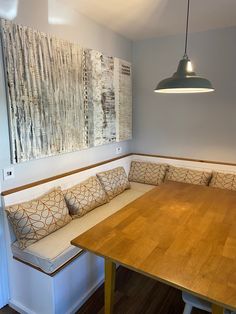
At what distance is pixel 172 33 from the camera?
305cm

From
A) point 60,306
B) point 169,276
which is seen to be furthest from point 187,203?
Result: point 60,306

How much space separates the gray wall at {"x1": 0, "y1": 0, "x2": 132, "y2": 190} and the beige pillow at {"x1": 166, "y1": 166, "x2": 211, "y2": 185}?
0.89 metres

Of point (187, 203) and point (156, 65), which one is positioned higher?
point (156, 65)

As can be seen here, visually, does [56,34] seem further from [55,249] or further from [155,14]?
[55,249]

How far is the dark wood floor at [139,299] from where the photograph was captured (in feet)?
6.18

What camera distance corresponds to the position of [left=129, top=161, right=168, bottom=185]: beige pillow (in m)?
3.28

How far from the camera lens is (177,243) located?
1418 millimetres

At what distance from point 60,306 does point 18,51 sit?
77.0 inches

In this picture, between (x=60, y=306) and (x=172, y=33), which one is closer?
(x=60, y=306)

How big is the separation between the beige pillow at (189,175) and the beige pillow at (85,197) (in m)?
1.05

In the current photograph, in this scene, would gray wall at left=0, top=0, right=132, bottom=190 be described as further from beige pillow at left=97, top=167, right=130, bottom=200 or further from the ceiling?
beige pillow at left=97, top=167, right=130, bottom=200

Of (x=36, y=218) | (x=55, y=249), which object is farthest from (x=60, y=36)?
(x=55, y=249)

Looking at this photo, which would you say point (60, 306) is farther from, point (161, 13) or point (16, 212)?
point (161, 13)

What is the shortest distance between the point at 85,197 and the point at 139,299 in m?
1.00
